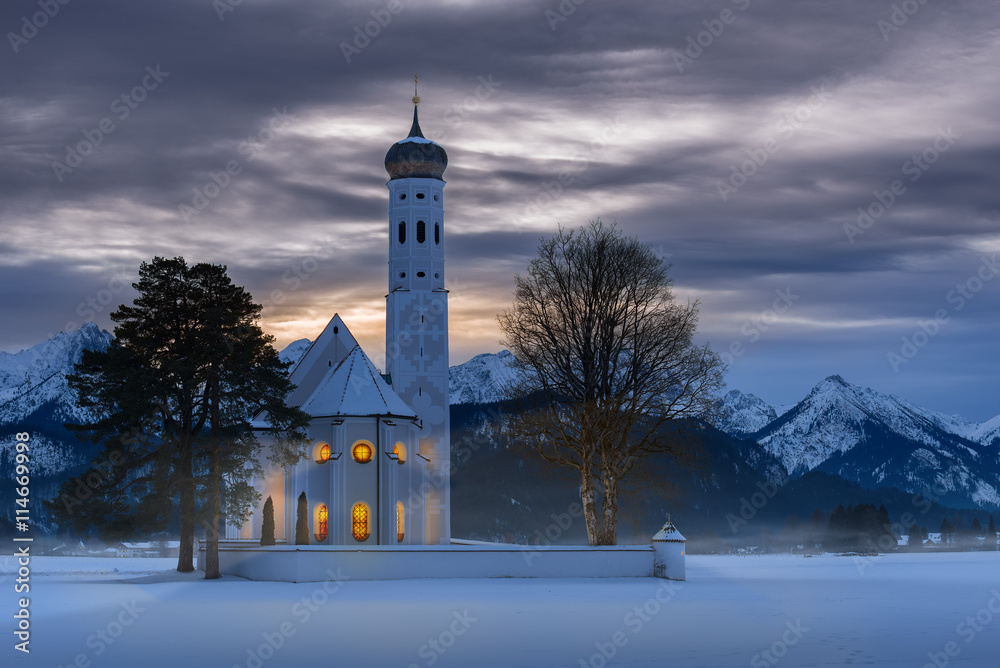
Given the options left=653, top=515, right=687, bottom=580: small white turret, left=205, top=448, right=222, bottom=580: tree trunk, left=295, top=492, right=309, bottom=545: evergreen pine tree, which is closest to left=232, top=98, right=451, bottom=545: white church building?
left=295, top=492, right=309, bottom=545: evergreen pine tree

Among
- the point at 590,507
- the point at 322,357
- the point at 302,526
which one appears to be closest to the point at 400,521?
the point at 302,526

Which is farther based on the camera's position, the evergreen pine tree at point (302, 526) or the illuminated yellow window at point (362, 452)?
the illuminated yellow window at point (362, 452)

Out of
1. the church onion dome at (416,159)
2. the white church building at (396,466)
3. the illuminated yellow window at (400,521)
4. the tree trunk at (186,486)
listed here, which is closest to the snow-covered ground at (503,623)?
the white church building at (396,466)

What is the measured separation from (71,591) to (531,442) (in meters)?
20.3

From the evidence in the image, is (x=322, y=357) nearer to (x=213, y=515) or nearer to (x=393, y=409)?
(x=393, y=409)

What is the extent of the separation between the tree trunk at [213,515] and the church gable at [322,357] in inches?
849

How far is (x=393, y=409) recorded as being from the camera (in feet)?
202

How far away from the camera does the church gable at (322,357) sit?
70.3 meters

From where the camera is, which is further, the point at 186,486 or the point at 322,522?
the point at 322,522

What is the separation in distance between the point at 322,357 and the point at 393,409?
1105 cm

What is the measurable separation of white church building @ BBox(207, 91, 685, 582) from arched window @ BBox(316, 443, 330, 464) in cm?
5

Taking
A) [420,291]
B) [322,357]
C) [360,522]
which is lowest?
[360,522]

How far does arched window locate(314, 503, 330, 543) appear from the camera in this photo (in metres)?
59.6

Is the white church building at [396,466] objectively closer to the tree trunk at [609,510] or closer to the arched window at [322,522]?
the arched window at [322,522]
